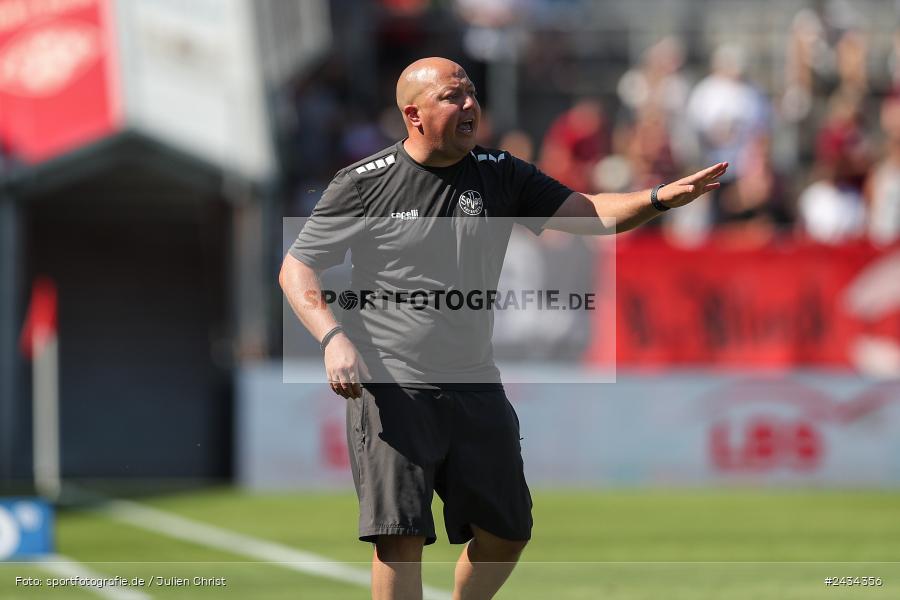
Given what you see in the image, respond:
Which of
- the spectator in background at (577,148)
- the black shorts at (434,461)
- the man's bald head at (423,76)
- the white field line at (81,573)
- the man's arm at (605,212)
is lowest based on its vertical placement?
the white field line at (81,573)

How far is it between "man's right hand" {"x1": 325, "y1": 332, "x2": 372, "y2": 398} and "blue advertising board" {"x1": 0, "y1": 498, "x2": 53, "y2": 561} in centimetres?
450

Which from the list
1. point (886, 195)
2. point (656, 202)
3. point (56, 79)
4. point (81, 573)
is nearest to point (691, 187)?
point (656, 202)

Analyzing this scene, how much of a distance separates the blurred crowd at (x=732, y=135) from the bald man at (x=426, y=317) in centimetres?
947

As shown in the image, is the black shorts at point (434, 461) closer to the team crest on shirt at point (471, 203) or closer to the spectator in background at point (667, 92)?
the team crest on shirt at point (471, 203)

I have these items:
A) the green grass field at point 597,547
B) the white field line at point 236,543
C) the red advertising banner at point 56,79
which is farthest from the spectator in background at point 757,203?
the white field line at point 236,543

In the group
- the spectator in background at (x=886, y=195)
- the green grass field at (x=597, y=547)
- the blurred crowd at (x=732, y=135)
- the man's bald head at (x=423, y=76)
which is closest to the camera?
the man's bald head at (x=423, y=76)

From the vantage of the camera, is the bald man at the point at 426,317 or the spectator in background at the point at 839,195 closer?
the bald man at the point at 426,317

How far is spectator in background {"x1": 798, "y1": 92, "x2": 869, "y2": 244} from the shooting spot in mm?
16812

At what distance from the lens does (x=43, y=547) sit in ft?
31.4

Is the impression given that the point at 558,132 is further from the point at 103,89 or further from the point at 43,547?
the point at 43,547

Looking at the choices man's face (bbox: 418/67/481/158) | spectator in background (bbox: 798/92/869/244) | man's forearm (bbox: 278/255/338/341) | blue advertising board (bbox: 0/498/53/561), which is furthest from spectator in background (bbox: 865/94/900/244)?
man's forearm (bbox: 278/255/338/341)

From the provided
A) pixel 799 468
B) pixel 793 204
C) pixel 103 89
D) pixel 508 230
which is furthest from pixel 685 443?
pixel 508 230

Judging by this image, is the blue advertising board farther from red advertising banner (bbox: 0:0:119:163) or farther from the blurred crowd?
red advertising banner (bbox: 0:0:119:163)

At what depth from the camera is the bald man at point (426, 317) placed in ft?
19.5
